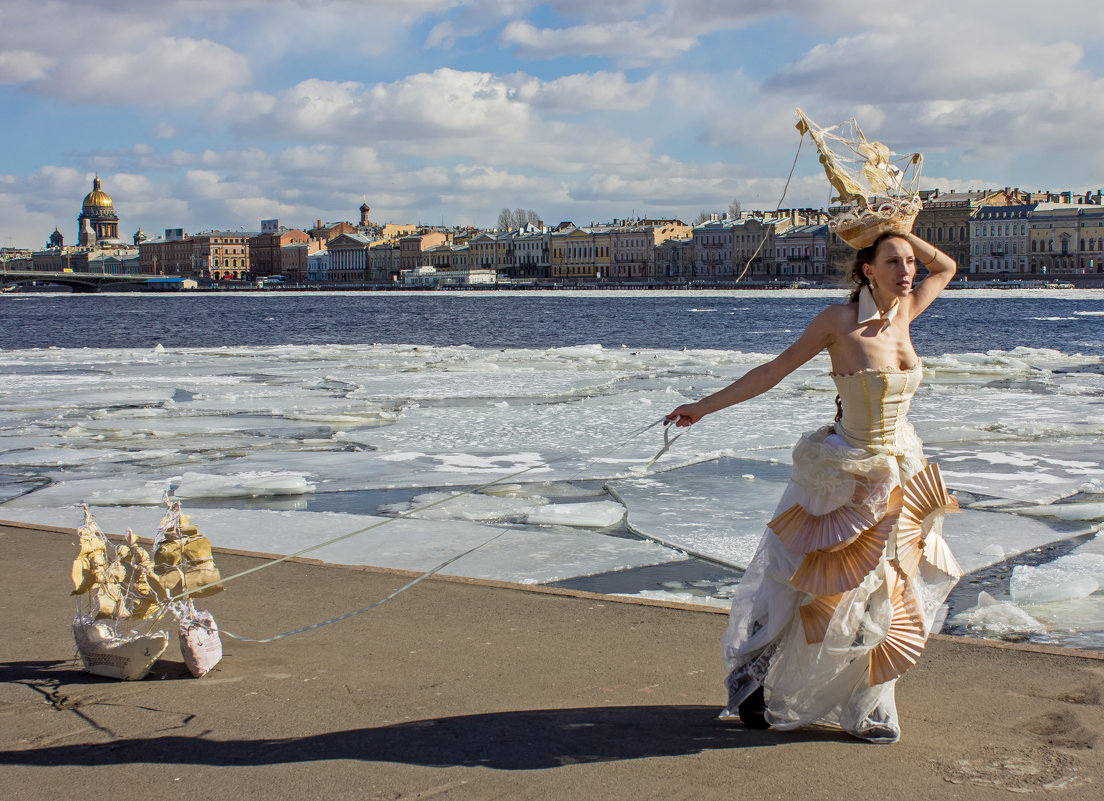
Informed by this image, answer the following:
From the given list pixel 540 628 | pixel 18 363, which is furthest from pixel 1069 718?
pixel 18 363

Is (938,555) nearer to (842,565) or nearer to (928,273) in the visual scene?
(842,565)

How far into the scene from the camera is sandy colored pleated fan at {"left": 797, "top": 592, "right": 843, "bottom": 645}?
2.75 m

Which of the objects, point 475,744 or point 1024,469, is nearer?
point 475,744

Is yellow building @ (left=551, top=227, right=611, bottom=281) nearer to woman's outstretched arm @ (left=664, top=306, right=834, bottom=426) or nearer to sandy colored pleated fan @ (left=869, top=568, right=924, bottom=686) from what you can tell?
woman's outstretched arm @ (left=664, top=306, right=834, bottom=426)

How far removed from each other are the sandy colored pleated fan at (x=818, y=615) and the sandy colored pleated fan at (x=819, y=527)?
121 millimetres

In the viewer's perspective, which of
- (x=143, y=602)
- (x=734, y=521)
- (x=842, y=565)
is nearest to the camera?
(x=842, y=565)

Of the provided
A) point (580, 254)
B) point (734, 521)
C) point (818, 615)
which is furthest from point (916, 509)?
point (580, 254)

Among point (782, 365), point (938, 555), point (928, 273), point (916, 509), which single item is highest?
point (928, 273)

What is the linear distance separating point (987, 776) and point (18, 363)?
20848 mm

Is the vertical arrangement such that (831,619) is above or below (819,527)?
below

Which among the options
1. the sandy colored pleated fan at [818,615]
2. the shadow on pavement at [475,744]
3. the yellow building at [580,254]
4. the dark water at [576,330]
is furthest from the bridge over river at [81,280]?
the sandy colored pleated fan at [818,615]

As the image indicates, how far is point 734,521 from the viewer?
19.5 feet

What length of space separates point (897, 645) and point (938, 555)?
27cm

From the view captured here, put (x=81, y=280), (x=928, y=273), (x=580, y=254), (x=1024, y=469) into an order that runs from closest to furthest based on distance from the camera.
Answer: (x=928, y=273)
(x=1024, y=469)
(x=81, y=280)
(x=580, y=254)
